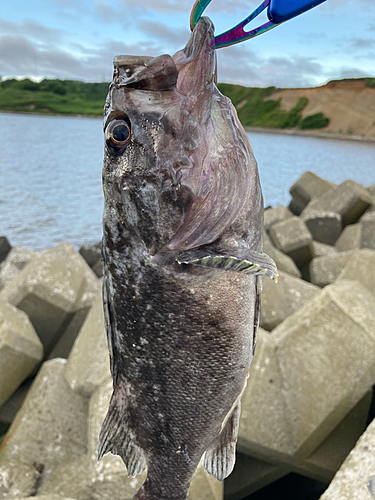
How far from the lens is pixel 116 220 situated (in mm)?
1361

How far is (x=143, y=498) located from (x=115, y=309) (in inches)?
32.6

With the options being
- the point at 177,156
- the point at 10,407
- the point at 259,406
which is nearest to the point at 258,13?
the point at 177,156

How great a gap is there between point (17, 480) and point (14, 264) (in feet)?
16.2

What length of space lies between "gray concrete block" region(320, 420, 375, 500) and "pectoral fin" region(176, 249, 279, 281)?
136 cm

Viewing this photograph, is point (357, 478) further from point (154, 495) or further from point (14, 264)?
point (14, 264)

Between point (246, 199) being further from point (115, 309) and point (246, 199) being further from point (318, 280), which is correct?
point (318, 280)

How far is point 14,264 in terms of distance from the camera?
7199mm

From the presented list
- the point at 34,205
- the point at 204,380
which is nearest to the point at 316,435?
the point at 204,380

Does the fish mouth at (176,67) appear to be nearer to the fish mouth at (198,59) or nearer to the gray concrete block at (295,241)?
the fish mouth at (198,59)

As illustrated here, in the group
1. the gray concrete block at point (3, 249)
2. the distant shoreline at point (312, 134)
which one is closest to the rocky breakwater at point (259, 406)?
the gray concrete block at point (3, 249)

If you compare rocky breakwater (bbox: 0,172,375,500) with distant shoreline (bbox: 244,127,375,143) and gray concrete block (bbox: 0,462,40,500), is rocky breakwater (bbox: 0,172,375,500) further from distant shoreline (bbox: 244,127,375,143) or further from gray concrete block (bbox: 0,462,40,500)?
distant shoreline (bbox: 244,127,375,143)

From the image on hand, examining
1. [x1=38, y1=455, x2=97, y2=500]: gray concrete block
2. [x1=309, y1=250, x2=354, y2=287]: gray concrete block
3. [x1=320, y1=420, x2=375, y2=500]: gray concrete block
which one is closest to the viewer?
[x1=320, y1=420, x2=375, y2=500]: gray concrete block

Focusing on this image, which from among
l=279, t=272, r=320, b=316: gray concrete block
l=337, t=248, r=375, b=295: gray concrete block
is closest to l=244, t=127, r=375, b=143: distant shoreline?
l=337, t=248, r=375, b=295: gray concrete block

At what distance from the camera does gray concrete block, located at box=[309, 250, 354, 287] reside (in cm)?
536
